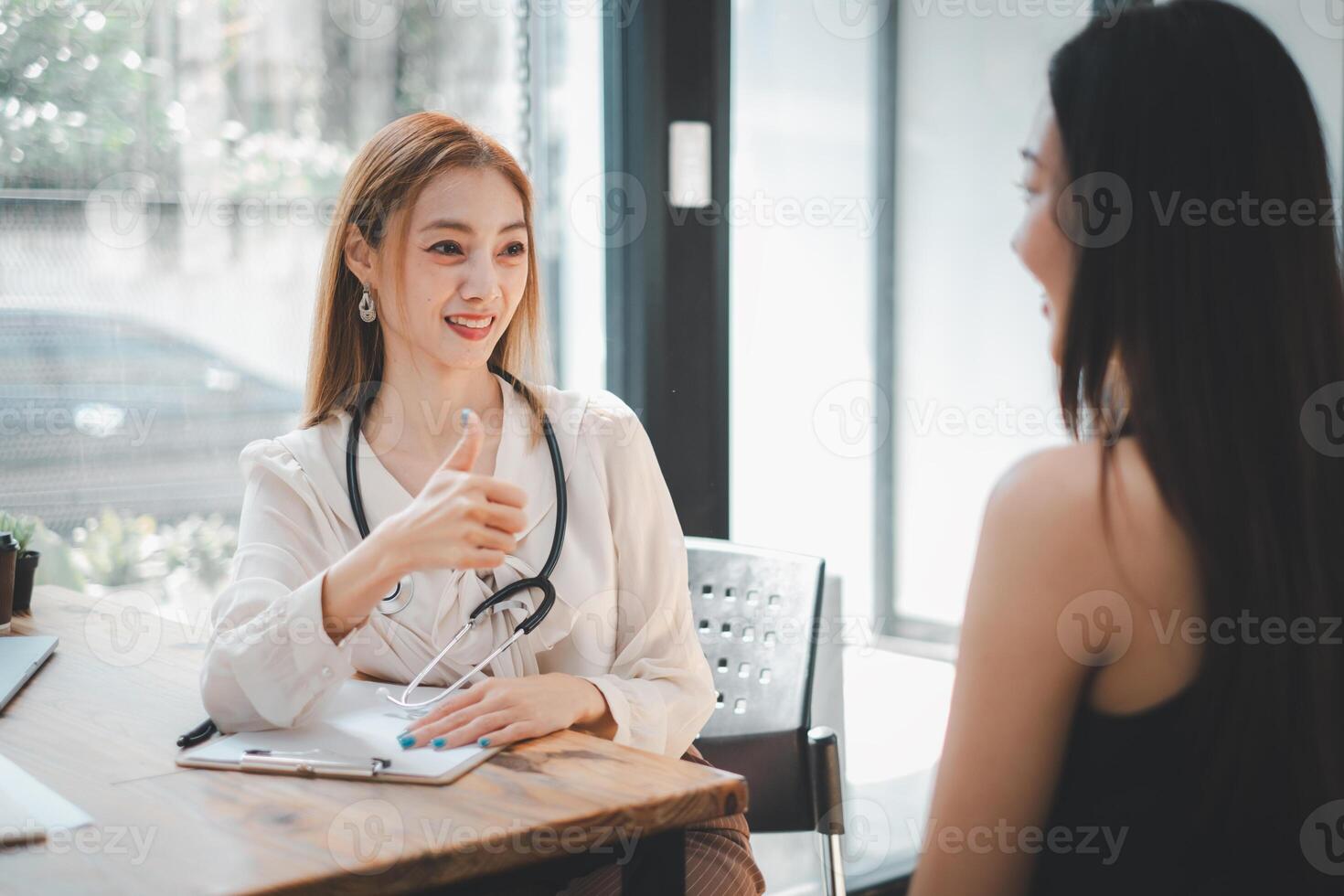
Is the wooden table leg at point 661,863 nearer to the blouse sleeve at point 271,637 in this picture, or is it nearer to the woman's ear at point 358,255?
the blouse sleeve at point 271,637

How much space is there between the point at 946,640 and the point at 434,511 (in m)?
1.94

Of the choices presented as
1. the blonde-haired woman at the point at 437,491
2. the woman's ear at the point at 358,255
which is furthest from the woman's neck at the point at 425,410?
the woman's ear at the point at 358,255

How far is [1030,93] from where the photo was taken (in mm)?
2938

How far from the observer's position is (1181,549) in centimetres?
86

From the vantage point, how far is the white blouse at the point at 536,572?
5.11 ft

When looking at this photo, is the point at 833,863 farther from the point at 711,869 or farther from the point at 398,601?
the point at 398,601

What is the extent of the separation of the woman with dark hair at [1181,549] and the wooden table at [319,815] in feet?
1.06

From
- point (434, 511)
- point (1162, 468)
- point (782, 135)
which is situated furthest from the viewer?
point (782, 135)

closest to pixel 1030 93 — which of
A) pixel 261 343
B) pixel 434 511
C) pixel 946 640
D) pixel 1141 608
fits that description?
pixel 946 640

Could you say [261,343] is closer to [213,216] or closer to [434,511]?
[213,216]

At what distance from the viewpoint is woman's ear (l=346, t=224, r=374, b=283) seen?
1.80m

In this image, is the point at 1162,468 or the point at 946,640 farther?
the point at 946,640

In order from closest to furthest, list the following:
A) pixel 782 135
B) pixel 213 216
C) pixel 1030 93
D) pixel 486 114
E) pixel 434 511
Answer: pixel 434 511 < pixel 213 216 < pixel 486 114 < pixel 782 135 < pixel 1030 93

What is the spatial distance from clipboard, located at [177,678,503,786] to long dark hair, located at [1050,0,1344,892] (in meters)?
0.70
